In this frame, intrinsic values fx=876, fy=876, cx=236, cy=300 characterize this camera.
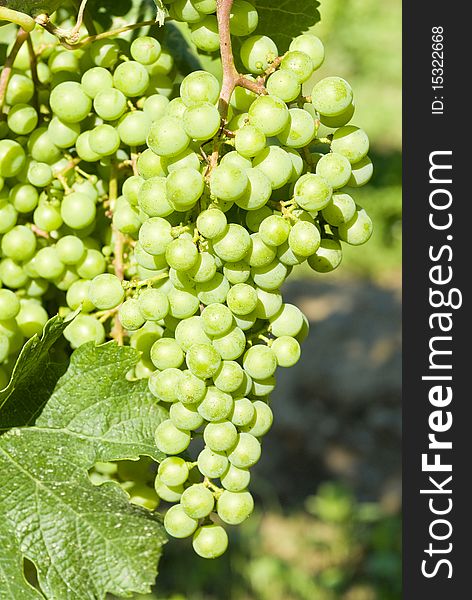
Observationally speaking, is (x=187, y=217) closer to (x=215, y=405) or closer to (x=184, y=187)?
(x=184, y=187)

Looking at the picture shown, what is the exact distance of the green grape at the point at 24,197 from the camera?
33.6 inches

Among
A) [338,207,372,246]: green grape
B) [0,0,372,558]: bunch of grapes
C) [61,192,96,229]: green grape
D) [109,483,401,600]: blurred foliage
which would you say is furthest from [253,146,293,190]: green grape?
[109,483,401,600]: blurred foliage

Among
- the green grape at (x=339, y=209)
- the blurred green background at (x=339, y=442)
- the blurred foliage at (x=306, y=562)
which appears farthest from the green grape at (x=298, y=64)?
the blurred green background at (x=339, y=442)

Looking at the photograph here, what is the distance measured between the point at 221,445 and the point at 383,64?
19.9 feet

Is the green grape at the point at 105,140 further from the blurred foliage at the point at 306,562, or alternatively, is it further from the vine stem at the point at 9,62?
the blurred foliage at the point at 306,562

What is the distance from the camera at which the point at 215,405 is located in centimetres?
74

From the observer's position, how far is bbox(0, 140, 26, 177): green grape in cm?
83

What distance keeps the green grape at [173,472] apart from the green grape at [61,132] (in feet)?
1.05

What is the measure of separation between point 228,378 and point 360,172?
224mm

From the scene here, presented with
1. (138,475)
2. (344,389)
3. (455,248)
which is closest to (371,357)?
(344,389)

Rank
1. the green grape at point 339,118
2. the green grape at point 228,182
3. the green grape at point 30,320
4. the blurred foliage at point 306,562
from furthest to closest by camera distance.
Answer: the blurred foliage at point 306,562, the green grape at point 30,320, the green grape at point 339,118, the green grape at point 228,182

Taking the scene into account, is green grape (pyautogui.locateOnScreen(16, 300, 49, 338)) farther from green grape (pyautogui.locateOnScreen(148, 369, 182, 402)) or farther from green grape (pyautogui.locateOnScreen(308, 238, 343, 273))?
green grape (pyautogui.locateOnScreen(308, 238, 343, 273))

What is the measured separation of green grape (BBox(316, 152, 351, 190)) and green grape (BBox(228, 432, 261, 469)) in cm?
23

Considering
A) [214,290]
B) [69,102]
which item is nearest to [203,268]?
[214,290]
